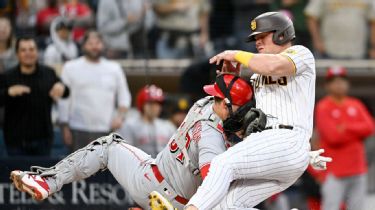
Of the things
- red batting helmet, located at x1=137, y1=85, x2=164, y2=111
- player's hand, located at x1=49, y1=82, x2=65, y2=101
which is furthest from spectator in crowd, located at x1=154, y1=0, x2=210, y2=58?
player's hand, located at x1=49, y1=82, x2=65, y2=101

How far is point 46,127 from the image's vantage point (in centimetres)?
1051

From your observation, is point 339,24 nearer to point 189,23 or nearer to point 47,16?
point 189,23

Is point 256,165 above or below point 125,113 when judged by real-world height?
above

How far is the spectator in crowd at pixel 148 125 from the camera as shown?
11.6m

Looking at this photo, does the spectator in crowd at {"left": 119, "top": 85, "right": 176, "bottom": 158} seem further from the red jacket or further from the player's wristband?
the player's wristband

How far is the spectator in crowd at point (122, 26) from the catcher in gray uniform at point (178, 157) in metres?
4.65

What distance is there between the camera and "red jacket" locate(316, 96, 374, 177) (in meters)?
11.9

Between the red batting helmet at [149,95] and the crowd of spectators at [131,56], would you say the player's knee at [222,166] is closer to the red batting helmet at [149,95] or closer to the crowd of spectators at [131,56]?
the crowd of spectators at [131,56]

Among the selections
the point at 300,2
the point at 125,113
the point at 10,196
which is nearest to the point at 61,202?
the point at 10,196

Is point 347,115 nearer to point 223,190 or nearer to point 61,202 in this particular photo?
point 61,202

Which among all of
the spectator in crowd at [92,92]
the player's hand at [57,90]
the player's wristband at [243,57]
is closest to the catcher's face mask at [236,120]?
the player's wristband at [243,57]

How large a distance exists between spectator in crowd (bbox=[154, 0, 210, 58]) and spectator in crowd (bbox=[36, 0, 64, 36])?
1266 mm

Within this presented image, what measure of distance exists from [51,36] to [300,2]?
3250 millimetres

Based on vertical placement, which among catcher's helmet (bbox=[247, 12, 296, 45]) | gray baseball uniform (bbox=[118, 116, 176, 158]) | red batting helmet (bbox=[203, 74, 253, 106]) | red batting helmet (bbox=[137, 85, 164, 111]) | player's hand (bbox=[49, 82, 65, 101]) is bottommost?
gray baseball uniform (bbox=[118, 116, 176, 158])
